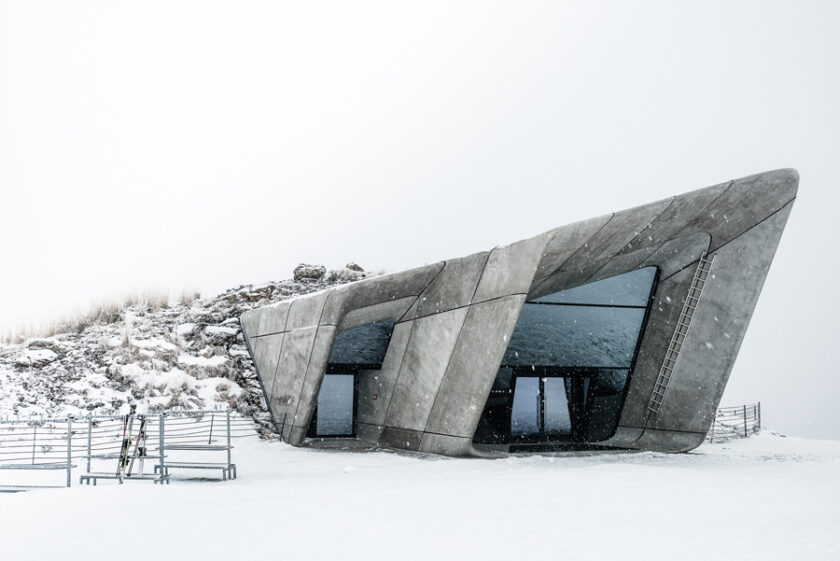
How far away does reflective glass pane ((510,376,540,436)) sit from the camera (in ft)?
60.7

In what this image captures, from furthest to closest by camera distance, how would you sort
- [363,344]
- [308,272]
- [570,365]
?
[308,272]
[570,365]
[363,344]

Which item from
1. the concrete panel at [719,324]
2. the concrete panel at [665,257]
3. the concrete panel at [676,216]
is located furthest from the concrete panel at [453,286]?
the concrete panel at [719,324]

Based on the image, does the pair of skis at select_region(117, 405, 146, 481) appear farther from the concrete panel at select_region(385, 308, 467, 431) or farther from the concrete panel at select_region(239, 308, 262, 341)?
the concrete panel at select_region(239, 308, 262, 341)

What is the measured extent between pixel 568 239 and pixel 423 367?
4.66 metres

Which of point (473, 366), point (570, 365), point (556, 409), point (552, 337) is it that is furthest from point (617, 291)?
point (473, 366)

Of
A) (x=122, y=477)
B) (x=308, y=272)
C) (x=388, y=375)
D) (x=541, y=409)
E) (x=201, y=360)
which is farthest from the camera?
(x=308, y=272)

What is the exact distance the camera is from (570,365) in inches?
722

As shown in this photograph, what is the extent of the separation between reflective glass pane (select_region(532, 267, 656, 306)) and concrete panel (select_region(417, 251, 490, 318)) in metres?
2.67

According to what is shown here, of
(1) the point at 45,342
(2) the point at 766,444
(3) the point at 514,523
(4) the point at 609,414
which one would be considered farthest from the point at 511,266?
(1) the point at 45,342

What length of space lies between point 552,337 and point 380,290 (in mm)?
4815

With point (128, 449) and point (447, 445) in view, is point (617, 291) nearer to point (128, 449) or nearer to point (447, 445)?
point (447, 445)

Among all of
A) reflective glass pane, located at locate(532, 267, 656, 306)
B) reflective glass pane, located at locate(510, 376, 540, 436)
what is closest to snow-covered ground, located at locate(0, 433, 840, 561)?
reflective glass pane, located at locate(532, 267, 656, 306)

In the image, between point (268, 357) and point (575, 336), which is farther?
point (268, 357)

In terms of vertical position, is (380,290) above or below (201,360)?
above
